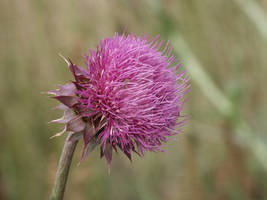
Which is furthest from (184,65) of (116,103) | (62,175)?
(62,175)

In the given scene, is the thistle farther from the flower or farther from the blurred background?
the blurred background

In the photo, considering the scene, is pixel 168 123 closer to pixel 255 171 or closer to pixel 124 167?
pixel 255 171

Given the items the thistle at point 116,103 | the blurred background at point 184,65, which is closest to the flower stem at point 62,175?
the thistle at point 116,103

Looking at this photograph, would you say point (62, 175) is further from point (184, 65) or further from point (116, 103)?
point (184, 65)

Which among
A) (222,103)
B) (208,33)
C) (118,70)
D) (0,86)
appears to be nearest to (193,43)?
(208,33)

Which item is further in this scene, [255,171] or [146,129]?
[255,171]

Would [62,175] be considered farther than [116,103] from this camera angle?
No

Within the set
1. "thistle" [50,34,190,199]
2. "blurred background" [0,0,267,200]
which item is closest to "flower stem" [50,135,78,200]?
"thistle" [50,34,190,199]
